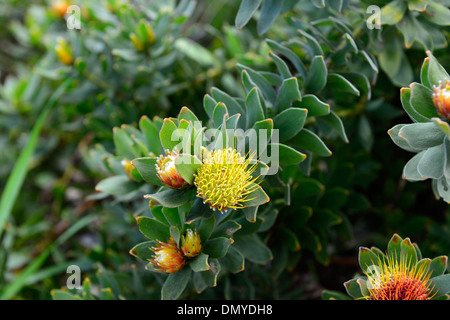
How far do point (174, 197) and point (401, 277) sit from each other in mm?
434

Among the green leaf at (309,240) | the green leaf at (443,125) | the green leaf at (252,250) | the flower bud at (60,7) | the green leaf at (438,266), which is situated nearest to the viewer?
the green leaf at (443,125)

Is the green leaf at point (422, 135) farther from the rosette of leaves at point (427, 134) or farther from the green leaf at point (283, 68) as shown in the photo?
the green leaf at point (283, 68)

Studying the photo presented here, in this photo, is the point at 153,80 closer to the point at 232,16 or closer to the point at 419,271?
the point at 232,16

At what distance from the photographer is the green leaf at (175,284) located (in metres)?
0.82

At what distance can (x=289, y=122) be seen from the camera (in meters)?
0.86

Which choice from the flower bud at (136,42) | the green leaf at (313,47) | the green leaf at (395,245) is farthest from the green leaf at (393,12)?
the flower bud at (136,42)

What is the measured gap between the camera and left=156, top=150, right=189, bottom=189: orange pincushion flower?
763mm

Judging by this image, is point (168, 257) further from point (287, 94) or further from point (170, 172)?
point (287, 94)

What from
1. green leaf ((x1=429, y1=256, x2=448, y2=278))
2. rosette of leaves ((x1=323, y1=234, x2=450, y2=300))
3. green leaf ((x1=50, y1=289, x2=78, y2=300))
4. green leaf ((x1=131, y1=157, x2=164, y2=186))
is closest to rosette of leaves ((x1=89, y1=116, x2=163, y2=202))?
green leaf ((x1=131, y1=157, x2=164, y2=186))

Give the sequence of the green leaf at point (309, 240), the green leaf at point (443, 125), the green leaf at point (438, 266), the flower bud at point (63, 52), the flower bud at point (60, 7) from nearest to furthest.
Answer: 1. the green leaf at point (443, 125)
2. the green leaf at point (438, 266)
3. the green leaf at point (309, 240)
4. the flower bud at point (63, 52)
5. the flower bud at point (60, 7)

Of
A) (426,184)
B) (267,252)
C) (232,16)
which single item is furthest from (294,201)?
(232,16)

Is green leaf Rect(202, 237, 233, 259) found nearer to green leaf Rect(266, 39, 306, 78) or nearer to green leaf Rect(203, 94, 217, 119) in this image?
green leaf Rect(203, 94, 217, 119)

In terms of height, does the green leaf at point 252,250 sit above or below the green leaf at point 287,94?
below

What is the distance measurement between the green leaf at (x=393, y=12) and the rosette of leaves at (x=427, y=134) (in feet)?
0.63
